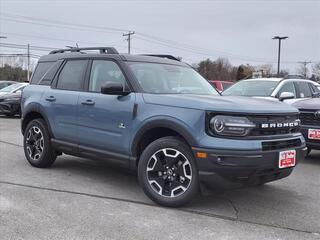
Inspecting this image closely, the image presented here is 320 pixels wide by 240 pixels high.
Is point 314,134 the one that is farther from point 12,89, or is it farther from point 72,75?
point 12,89

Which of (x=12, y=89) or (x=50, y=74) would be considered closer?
(x=50, y=74)

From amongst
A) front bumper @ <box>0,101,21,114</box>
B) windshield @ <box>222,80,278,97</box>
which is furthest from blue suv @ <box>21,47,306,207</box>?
A: front bumper @ <box>0,101,21,114</box>

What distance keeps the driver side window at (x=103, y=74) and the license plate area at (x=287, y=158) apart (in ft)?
6.96

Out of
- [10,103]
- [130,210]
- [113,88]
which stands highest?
[113,88]

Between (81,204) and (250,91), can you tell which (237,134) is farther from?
(250,91)

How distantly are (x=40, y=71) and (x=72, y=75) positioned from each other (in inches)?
37.5

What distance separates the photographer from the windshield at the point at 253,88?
9.42 meters

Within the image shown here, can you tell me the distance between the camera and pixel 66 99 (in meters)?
5.97

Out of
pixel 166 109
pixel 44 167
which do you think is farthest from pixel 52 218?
pixel 44 167

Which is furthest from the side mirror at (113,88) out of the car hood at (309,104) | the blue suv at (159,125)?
the car hood at (309,104)

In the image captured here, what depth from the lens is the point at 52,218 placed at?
4215mm

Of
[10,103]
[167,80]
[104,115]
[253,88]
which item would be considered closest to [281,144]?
[167,80]

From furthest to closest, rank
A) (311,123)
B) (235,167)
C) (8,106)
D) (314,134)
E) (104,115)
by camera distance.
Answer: (8,106)
(311,123)
(314,134)
(104,115)
(235,167)

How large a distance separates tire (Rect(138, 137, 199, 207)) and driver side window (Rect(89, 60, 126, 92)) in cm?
111
